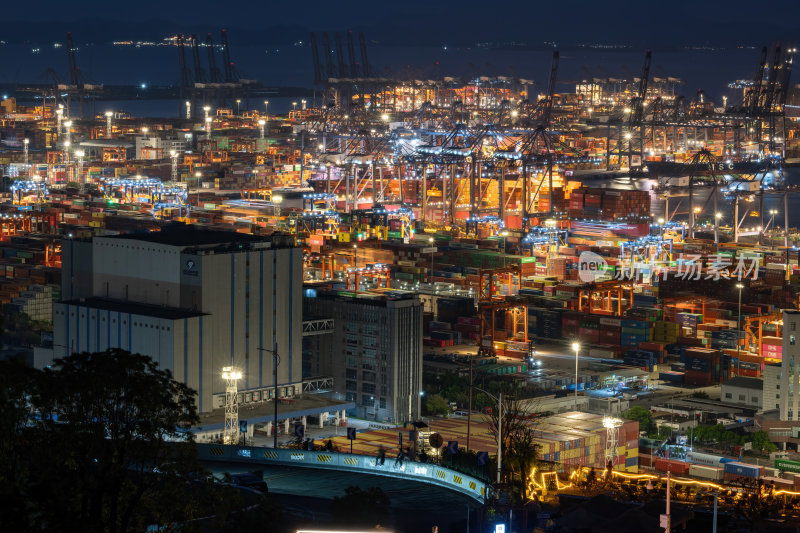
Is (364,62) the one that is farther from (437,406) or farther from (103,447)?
(103,447)

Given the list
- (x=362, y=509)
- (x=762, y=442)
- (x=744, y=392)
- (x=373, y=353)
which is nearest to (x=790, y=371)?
(x=762, y=442)

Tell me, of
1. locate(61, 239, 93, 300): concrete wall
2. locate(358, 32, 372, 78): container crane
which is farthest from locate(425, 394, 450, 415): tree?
locate(358, 32, 372, 78): container crane

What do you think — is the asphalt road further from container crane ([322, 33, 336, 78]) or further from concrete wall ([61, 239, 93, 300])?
container crane ([322, 33, 336, 78])

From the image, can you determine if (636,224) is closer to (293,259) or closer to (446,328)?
(446,328)

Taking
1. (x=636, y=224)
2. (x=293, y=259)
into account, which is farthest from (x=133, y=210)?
(x=293, y=259)

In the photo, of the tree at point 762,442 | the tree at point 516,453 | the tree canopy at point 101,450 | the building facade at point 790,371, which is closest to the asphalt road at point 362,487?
the tree at point 516,453

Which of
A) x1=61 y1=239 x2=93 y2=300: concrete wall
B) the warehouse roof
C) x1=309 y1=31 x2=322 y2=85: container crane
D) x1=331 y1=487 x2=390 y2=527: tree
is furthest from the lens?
x1=309 y1=31 x2=322 y2=85: container crane
